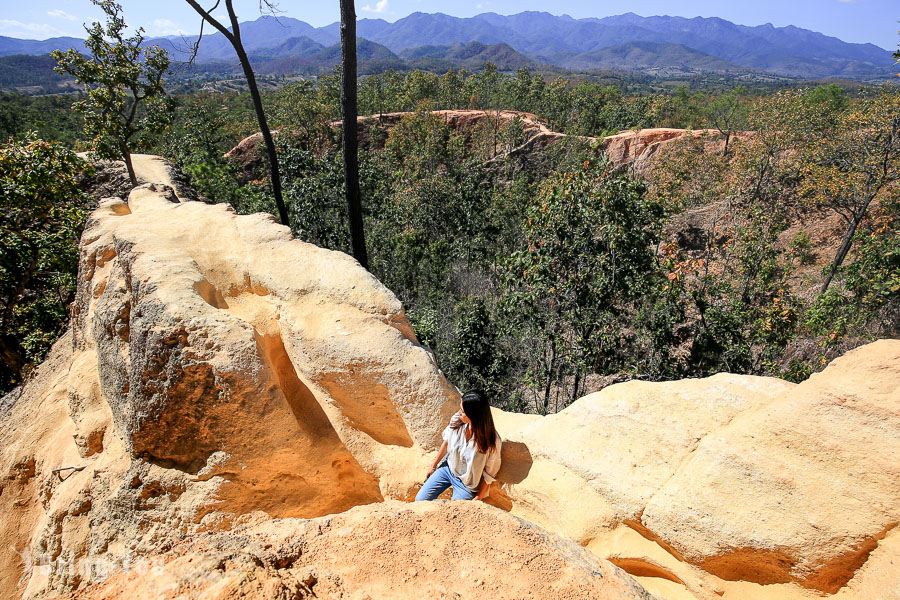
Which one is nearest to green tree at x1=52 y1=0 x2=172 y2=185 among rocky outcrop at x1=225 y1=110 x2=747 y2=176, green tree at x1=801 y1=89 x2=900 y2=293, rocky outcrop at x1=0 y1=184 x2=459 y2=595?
rocky outcrop at x1=0 y1=184 x2=459 y2=595

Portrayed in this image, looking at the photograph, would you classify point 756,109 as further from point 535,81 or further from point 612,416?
point 535,81

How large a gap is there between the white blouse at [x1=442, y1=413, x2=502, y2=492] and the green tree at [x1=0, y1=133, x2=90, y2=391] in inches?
380

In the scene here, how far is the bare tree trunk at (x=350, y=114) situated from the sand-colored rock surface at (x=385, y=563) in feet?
22.3

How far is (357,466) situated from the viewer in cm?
482

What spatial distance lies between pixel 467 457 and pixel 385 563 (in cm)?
164

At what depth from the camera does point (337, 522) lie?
9.01 feet

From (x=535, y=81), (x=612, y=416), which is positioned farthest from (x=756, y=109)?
(x=535, y=81)

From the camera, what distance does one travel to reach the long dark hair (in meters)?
3.91

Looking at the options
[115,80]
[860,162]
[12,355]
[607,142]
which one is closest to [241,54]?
[115,80]

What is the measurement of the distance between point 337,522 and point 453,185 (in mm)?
19658

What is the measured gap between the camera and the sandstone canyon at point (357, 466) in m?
2.50

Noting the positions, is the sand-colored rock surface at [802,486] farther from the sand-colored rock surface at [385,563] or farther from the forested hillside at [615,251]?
the forested hillside at [615,251]

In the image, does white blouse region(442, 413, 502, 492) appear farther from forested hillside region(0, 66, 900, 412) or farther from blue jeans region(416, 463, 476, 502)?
forested hillside region(0, 66, 900, 412)

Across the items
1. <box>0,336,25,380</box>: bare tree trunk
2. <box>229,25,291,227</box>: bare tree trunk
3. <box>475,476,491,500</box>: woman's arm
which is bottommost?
<box>0,336,25,380</box>: bare tree trunk
